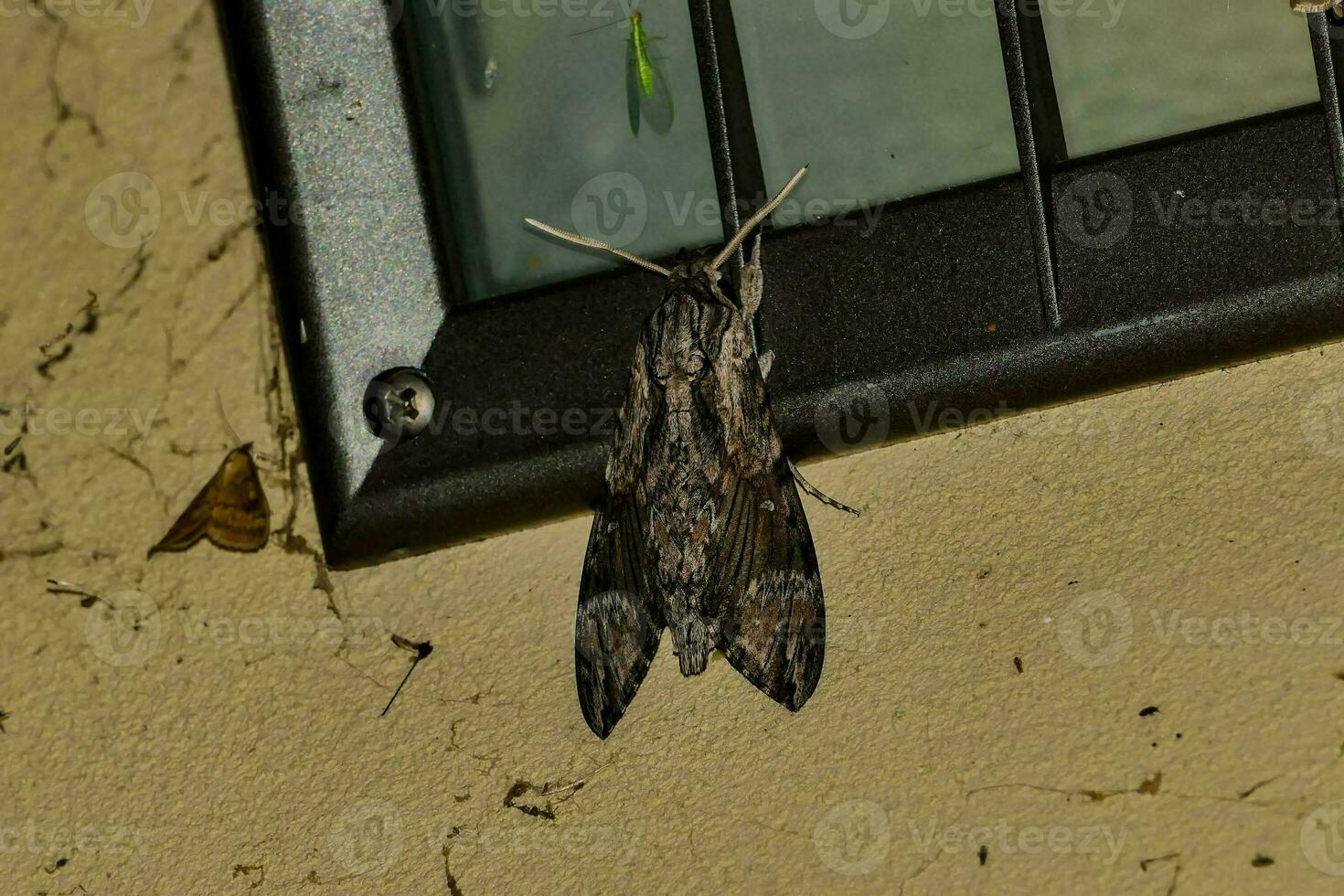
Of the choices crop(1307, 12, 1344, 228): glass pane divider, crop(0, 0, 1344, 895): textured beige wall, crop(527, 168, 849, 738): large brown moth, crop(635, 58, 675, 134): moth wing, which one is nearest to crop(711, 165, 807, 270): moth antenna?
crop(527, 168, 849, 738): large brown moth

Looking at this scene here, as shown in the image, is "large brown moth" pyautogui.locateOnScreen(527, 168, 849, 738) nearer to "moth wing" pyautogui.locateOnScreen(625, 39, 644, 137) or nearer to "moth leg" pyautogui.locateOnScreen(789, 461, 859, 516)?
"moth leg" pyautogui.locateOnScreen(789, 461, 859, 516)

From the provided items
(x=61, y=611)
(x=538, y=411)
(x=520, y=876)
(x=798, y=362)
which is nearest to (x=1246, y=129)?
(x=798, y=362)

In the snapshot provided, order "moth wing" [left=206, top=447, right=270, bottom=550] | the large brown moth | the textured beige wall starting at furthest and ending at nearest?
"moth wing" [left=206, top=447, right=270, bottom=550], the large brown moth, the textured beige wall

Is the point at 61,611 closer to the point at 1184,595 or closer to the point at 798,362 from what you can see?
the point at 798,362

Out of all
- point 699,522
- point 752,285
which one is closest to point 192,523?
point 699,522

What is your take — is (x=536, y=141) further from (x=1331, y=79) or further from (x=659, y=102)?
(x=1331, y=79)

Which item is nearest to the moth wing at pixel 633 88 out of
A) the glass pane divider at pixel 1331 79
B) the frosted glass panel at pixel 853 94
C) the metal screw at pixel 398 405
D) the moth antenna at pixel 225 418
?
the frosted glass panel at pixel 853 94

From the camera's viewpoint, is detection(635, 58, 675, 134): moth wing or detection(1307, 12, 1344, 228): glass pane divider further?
detection(635, 58, 675, 134): moth wing
